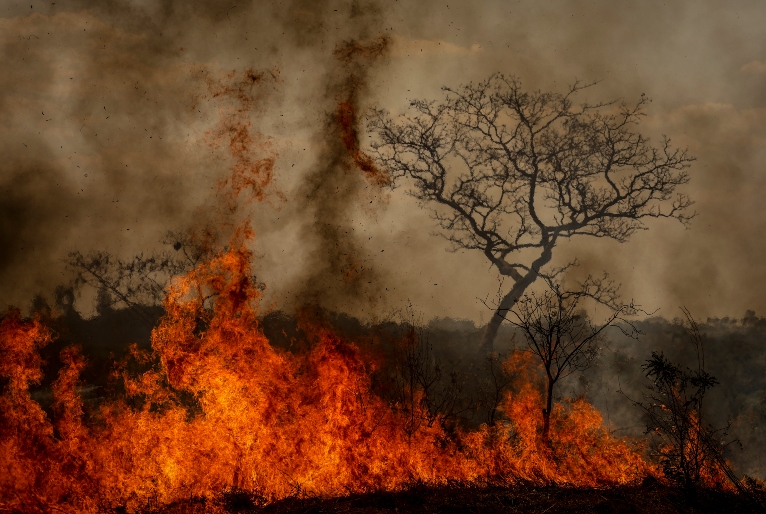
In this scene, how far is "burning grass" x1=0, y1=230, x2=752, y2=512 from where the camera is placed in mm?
11031

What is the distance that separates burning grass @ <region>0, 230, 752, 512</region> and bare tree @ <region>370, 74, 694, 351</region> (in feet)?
16.0

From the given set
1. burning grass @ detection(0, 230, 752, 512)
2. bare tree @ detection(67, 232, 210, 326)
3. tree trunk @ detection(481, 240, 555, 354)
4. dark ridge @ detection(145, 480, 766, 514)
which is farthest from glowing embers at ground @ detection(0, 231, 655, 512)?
tree trunk @ detection(481, 240, 555, 354)

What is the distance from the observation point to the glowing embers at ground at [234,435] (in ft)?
36.4

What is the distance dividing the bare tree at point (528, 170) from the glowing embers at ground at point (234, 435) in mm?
4903

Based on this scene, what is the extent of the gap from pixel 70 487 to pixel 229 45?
1042 centimetres

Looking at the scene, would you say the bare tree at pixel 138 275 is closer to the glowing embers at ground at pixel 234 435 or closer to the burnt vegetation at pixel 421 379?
the burnt vegetation at pixel 421 379

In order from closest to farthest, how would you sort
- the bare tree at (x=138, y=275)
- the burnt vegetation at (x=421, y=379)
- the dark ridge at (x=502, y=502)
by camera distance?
the dark ridge at (x=502, y=502), the burnt vegetation at (x=421, y=379), the bare tree at (x=138, y=275)

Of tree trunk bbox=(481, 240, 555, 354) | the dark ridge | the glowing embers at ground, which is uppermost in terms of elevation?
tree trunk bbox=(481, 240, 555, 354)

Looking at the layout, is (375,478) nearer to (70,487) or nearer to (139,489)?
(139,489)

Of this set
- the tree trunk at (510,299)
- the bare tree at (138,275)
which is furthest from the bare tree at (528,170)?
the bare tree at (138,275)

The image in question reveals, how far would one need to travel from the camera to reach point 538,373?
1636cm

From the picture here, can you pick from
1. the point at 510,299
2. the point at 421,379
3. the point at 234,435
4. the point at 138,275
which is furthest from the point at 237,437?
the point at 510,299

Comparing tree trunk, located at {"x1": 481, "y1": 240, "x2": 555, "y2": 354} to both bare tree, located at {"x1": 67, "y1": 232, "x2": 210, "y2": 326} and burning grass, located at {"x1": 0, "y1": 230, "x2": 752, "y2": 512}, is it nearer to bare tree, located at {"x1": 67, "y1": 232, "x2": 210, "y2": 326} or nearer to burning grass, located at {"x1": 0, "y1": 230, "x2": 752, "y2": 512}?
burning grass, located at {"x1": 0, "y1": 230, "x2": 752, "y2": 512}

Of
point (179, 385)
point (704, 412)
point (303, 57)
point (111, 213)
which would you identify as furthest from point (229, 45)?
point (704, 412)
